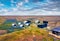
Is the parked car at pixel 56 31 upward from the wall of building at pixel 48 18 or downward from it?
downward

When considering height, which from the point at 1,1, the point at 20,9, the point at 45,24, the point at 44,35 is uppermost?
the point at 1,1

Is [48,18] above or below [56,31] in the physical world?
above

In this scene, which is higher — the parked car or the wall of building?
the wall of building

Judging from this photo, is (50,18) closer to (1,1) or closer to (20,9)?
(20,9)

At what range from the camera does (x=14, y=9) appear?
2.15 meters

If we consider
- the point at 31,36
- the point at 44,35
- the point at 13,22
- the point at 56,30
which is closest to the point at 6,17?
the point at 13,22

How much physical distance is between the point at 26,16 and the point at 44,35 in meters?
0.39

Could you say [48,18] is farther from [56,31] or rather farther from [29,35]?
[29,35]

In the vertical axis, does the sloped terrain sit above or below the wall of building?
below

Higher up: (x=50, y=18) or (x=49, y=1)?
(x=49, y=1)

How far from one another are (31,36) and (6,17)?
18.8 inches

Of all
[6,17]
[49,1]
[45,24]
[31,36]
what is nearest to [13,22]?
[6,17]

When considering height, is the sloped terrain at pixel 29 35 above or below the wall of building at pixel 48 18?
below

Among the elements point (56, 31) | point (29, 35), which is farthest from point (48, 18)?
point (29, 35)
